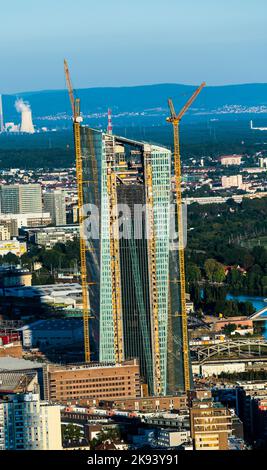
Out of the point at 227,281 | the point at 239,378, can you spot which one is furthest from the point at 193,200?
the point at 239,378

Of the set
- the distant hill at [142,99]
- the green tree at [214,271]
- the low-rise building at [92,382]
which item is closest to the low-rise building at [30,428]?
the low-rise building at [92,382]

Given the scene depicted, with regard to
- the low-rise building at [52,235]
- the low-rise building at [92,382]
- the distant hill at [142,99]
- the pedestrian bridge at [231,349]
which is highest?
the distant hill at [142,99]

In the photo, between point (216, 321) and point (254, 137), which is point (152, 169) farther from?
point (254, 137)

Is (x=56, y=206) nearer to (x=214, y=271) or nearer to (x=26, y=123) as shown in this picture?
(x=214, y=271)

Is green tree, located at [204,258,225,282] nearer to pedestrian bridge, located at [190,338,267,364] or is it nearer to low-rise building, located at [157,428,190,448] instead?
pedestrian bridge, located at [190,338,267,364]

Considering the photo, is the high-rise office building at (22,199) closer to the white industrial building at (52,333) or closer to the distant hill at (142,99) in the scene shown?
the white industrial building at (52,333)

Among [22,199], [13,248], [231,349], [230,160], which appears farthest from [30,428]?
[230,160]

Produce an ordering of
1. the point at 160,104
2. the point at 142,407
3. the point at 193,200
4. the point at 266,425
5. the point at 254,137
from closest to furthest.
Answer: the point at 266,425 < the point at 142,407 < the point at 193,200 < the point at 254,137 < the point at 160,104
